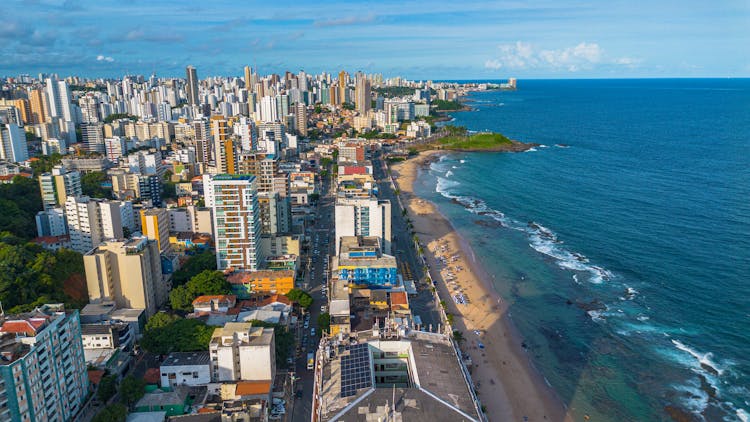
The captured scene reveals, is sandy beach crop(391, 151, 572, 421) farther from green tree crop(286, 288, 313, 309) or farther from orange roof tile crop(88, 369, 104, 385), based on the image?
orange roof tile crop(88, 369, 104, 385)

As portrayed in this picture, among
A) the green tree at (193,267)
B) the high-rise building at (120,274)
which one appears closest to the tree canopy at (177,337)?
the high-rise building at (120,274)

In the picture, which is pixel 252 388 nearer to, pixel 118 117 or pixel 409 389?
pixel 409 389

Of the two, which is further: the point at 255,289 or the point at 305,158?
the point at 305,158

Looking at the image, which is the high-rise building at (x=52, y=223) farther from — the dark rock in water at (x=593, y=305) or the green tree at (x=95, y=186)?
the dark rock in water at (x=593, y=305)

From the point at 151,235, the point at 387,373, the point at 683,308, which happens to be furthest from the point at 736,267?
the point at 151,235

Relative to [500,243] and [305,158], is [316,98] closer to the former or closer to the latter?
[305,158]
